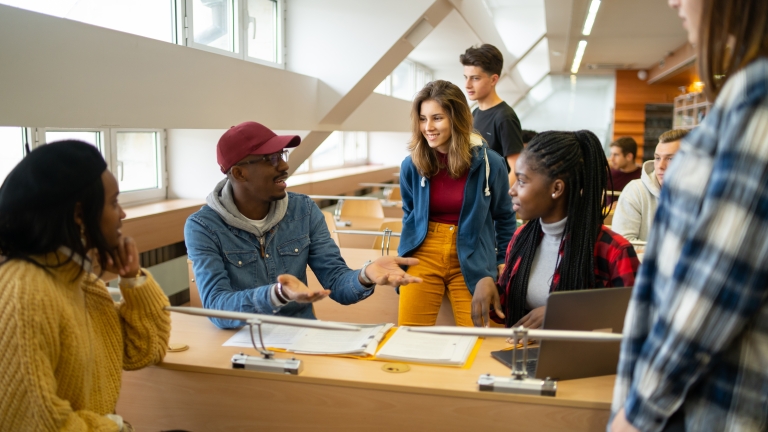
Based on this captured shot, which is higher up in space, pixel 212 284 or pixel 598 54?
pixel 598 54

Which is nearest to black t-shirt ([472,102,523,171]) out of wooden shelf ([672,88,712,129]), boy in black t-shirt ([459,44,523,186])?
boy in black t-shirt ([459,44,523,186])

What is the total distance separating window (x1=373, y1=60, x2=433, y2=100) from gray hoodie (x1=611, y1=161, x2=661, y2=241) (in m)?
6.89

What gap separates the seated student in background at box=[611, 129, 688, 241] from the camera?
3.29 metres

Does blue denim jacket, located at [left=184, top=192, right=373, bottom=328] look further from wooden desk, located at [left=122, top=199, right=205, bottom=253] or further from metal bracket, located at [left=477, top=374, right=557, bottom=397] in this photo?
wooden desk, located at [left=122, top=199, right=205, bottom=253]

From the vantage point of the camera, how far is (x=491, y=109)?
11.5 feet

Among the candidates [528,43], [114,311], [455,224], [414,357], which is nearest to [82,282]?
[114,311]

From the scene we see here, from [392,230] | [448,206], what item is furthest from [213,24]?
[448,206]

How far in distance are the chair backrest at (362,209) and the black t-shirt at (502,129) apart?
7.35ft

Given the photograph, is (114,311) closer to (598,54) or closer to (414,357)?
(414,357)

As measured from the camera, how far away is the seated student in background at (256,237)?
7.16 ft

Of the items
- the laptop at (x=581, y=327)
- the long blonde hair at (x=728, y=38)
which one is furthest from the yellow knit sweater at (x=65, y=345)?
the long blonde hair at (x=728, y=38)

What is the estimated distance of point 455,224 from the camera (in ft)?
9.09

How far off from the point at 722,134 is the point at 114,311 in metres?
1.41

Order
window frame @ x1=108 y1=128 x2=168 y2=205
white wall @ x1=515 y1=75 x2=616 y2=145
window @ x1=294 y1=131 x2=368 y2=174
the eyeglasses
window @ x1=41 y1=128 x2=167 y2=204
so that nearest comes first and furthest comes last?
the eyeglasses
window @ x1=41 y1=128 x2=167 y2=204
window frame @ x1=108 y1=128 x2=168 y2=205
window @ x1=294 y1=131 x2=368 y2=174
white wall @ x1=515 y1=75 x2=616 y2=145
